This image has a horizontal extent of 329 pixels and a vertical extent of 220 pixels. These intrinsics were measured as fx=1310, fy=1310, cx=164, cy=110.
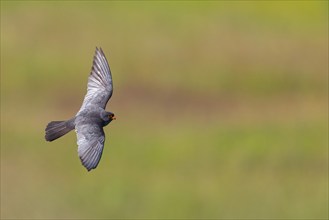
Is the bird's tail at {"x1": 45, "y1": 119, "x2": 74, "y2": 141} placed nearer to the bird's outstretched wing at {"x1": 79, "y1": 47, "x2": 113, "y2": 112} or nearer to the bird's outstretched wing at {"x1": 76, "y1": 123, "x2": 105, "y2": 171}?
the bird's outstretched wing at {"x1": 76, "y1": 123, "x2": 105, "y2": 171}

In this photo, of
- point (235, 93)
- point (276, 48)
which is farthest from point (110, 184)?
point (276, 48)

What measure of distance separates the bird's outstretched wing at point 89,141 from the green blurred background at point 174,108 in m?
9.86

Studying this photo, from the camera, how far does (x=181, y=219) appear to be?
30.0m

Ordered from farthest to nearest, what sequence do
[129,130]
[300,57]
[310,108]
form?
[300,57], [310,108], [129,130]

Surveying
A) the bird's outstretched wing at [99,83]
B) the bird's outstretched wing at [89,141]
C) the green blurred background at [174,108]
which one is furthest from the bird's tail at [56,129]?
the green blurred background at [174,108]

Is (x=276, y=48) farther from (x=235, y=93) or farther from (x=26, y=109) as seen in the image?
(x=26, y=109)

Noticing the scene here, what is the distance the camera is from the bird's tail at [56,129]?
748 inches

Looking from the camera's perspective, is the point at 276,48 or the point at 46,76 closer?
the point at 46,76

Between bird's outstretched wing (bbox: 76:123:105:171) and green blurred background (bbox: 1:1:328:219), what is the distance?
9857mm

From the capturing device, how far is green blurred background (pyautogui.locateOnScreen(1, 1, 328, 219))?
3086cm

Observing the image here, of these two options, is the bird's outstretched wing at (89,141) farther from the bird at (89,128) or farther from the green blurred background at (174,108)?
the green blurred background at (174,108)

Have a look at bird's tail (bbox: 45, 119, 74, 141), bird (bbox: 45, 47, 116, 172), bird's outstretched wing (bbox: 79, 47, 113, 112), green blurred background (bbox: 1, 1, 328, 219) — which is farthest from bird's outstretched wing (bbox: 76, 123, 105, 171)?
green blurred background (bbox: 1, 1, 328, 219)

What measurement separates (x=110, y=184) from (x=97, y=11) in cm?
1135

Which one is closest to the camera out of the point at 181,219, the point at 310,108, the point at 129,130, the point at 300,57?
the point at 181,219
